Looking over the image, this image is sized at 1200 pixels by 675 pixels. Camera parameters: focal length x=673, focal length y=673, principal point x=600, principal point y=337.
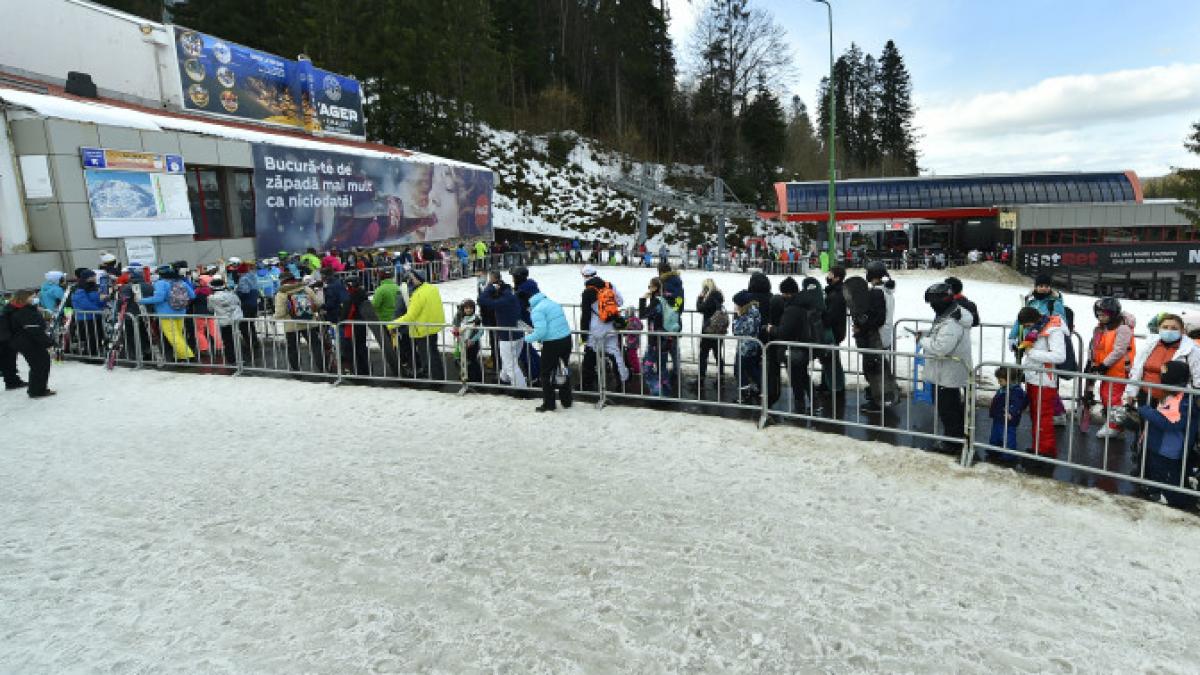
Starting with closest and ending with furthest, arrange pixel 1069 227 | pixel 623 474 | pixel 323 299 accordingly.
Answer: pixel 623 474, pixel 323 299, pixel 1069 227

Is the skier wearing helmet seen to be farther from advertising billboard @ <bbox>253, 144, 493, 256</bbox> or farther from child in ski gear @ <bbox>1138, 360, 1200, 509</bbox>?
advertising billboard @ <bbox>253, 144, 493, 256</bbox>

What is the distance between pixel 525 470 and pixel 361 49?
42763mm

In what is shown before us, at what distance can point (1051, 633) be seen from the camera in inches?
157

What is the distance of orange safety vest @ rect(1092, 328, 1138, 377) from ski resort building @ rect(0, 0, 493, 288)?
19.6m

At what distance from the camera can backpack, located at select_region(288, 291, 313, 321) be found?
37.4 feet

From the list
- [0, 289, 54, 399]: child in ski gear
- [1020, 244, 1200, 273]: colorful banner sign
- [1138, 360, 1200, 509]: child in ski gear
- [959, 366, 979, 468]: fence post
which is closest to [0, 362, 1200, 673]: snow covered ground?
[959, 366, 979, 468]: fence post

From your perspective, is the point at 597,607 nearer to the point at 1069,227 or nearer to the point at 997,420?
the point at 997,420

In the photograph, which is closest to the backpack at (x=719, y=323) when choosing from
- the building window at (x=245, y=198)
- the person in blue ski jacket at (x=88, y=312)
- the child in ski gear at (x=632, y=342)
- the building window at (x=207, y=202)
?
the child in ski gear at (x=632, y=342)

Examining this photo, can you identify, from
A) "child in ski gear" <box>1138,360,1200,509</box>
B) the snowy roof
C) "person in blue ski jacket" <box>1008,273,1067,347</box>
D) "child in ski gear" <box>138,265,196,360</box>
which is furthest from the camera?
the snowy roof

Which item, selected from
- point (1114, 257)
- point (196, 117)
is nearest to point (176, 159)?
point (196, 117)

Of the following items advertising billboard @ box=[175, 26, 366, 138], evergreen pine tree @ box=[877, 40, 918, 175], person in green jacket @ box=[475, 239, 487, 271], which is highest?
evergreen pine tree @ box=[877, 40, 918, 175]

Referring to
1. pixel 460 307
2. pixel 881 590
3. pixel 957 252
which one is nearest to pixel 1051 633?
pixel 881 590

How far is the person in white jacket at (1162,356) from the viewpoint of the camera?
5.79 metres

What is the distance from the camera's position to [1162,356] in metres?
6.07
